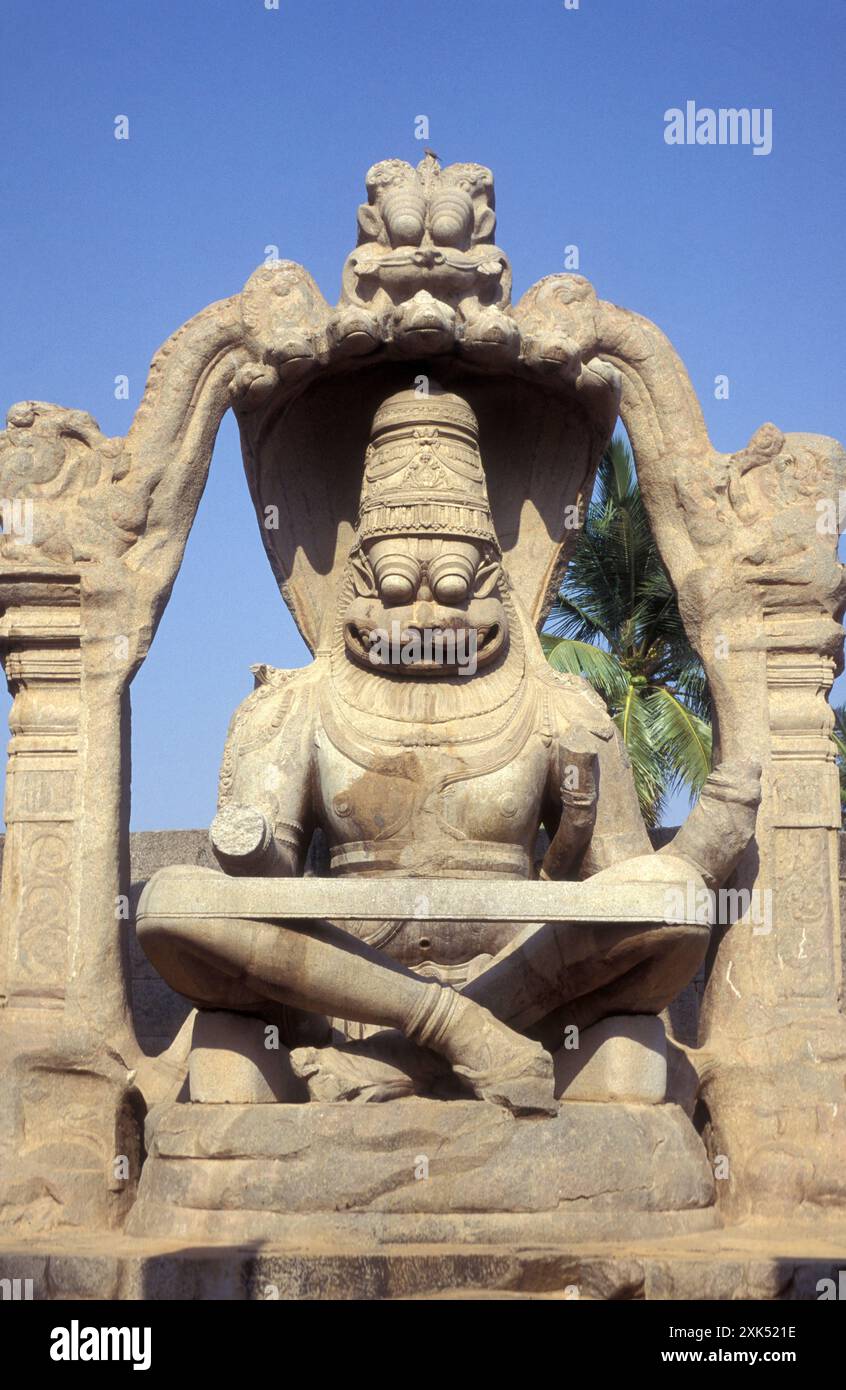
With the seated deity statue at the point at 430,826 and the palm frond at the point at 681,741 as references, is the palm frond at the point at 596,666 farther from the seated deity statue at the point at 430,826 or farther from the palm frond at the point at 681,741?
the seated deity statue at the point at 430,826

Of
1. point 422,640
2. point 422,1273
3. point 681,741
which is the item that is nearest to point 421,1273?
point 422,1273

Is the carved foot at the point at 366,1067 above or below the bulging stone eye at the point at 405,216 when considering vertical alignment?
below

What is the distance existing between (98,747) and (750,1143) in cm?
322

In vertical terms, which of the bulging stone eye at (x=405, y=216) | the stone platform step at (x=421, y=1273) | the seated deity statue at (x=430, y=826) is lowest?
the stone platform step at (x=421, y=1273)

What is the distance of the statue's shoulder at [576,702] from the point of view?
776 cm

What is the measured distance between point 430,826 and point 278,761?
717 millimetres

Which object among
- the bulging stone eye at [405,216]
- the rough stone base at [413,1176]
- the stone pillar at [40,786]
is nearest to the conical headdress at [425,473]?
the bulging stone eye at [405,216]

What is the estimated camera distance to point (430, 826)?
7.51 metres

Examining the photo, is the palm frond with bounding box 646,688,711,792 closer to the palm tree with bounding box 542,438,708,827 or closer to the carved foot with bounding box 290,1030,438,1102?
the palm tree with bounding box 542,438,708,827

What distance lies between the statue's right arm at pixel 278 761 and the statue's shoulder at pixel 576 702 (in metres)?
1.07

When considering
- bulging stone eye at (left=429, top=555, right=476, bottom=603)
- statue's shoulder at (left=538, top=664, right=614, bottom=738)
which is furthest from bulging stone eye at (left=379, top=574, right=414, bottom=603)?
statue's shoulder at (left=538, top=664, right=614, bottom=738)

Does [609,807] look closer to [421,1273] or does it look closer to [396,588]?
[396,588]

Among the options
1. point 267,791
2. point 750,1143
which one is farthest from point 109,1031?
point 750,1143

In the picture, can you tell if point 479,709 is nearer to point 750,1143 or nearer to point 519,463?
point 519,463
